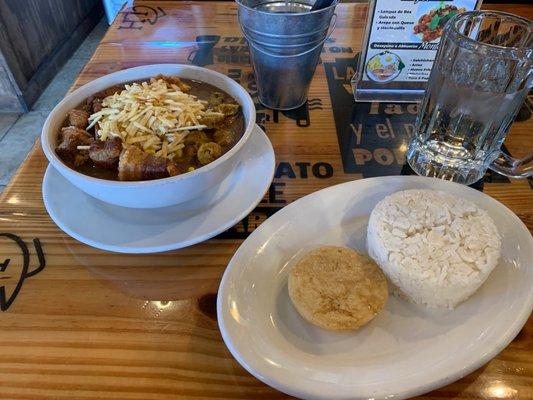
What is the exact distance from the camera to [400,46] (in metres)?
1.04

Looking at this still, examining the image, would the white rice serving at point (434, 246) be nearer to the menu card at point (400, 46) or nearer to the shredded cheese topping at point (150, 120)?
the shredded cheese topping at point (150, 120)

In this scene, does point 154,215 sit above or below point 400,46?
below

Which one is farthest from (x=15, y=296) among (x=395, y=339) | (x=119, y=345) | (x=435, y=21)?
(x=435, y=21)

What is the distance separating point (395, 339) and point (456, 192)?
1.01ft

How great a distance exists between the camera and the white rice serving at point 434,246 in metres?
0.60

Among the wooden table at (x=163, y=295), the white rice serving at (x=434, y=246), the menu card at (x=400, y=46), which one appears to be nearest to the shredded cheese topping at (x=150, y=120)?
the wooden table at (x=163, y=295)

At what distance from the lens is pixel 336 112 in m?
1.08

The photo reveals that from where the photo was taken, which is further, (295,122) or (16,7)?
(16,7)

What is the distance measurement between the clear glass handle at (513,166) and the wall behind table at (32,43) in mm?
2513

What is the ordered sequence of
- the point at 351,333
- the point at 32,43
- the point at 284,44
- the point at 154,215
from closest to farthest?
the point at 351,333, the point at 154,215, the point at 284,44, the point at 32,43

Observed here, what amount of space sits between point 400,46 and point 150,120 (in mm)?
653

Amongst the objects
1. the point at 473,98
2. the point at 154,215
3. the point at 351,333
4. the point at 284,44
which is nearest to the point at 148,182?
the point at 154,215

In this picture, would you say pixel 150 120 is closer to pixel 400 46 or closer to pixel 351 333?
pixel 351 333

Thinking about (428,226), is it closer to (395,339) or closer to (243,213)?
(395,339)
